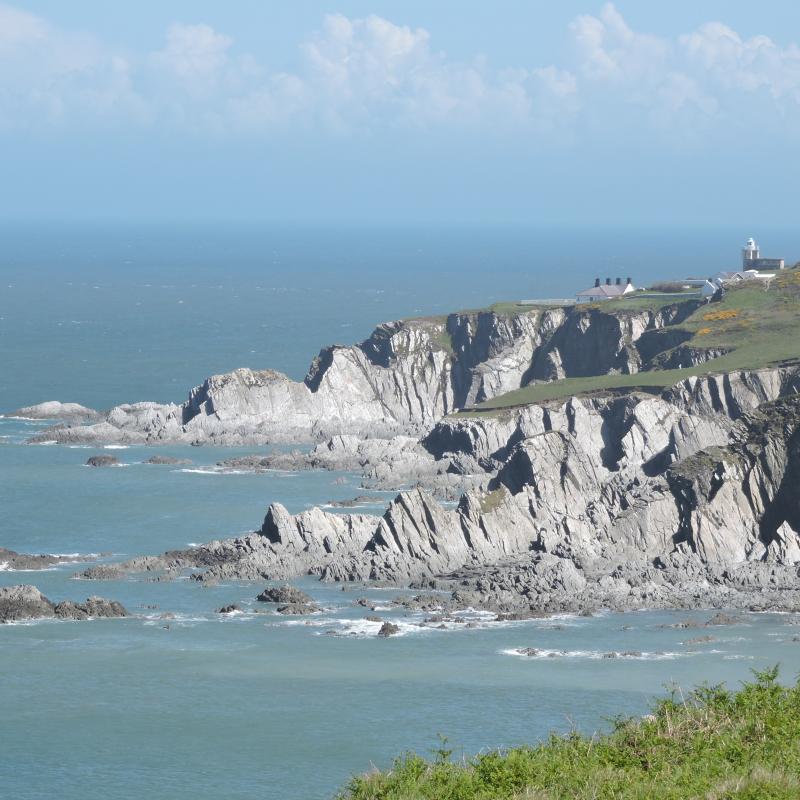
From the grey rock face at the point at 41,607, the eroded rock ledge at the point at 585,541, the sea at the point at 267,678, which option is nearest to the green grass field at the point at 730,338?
the eroded rock ledge at the point at 585,541

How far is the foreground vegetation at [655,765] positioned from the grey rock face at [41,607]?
31.4 meters

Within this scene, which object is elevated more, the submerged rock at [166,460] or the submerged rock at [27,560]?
the submerged rock at [166,460]

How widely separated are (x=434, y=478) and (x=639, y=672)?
40.9m

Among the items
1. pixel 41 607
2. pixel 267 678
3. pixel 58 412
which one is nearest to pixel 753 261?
pixel 58 412

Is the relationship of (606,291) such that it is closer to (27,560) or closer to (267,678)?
(27,560)

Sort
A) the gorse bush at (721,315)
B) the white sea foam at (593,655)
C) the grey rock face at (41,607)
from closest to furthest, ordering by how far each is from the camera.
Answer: the white sea foam at (593,655) < the grey rock face at (41,607) < the gorse bush at (721,315)

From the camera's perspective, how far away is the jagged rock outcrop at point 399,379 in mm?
120250

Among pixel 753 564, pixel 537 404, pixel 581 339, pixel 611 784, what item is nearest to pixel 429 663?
pixel 753 564

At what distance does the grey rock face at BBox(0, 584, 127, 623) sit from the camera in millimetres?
69812

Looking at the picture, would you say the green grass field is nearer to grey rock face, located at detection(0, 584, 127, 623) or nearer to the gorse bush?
the gorse bush

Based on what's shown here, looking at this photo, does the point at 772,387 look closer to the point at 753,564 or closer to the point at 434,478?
the point at 434,478

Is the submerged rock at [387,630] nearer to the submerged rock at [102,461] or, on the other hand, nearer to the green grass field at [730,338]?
the green grass field at [730,338]

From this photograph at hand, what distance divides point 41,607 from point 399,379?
2420 inches

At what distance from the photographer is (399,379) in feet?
424
